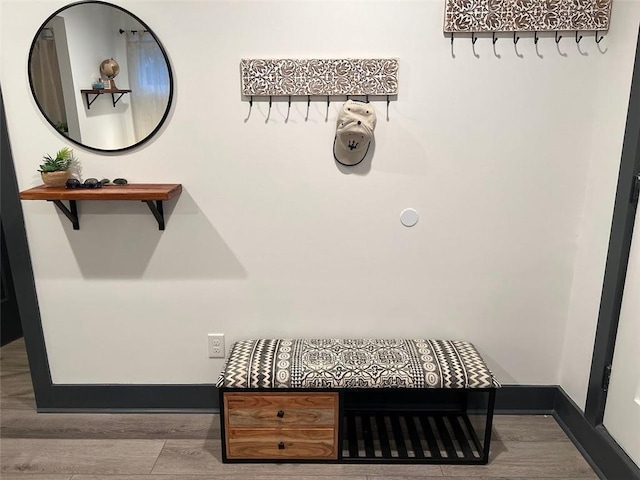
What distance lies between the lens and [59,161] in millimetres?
1998

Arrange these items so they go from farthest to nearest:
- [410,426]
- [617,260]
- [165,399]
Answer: [165,399]
[410,426]
[617,260]

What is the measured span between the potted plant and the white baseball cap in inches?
43.0

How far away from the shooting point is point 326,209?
2.11 metres

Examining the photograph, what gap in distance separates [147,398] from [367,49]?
184 cm

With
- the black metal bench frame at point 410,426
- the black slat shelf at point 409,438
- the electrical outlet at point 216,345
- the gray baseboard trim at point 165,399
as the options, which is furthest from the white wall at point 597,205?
the electrical outlet at point 216,345

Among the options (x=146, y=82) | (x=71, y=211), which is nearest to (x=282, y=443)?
(x=71, y=211)

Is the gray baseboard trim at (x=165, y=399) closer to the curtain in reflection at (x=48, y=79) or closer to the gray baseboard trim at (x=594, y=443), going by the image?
the gray baseboard trim at (x=594, y=443)

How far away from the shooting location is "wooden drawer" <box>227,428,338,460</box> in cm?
201

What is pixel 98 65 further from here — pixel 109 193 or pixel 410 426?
pixel 410 426

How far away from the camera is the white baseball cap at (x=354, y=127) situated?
190 cm

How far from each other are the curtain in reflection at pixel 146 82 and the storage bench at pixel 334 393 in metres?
1.02

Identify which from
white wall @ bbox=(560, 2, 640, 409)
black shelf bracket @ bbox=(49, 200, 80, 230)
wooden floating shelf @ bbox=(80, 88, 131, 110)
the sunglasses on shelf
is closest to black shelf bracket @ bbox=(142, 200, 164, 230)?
the sunglasses on shelf

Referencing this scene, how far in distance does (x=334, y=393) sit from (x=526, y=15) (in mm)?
1632

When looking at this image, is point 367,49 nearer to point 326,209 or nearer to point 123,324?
point 326,209
